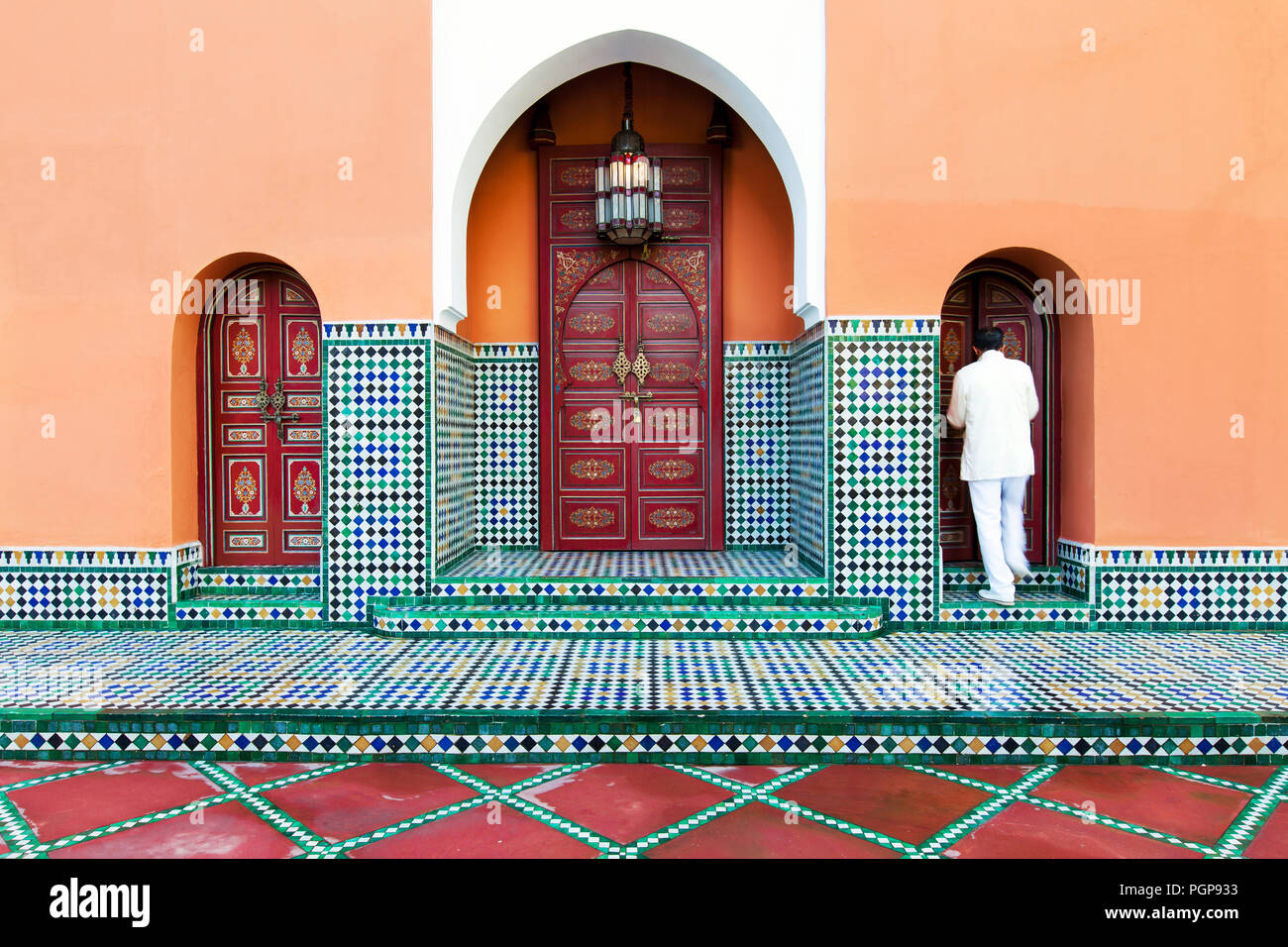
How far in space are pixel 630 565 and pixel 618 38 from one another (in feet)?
8.75

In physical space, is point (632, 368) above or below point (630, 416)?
above

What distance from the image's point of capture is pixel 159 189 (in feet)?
13.2

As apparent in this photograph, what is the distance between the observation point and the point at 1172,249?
393 cm

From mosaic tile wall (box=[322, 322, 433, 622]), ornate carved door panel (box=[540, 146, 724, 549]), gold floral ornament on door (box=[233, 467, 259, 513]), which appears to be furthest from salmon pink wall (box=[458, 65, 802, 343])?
gold floral ornament on door (box=[233, 467, 259, 513])

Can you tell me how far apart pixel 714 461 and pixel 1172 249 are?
8.25 feet

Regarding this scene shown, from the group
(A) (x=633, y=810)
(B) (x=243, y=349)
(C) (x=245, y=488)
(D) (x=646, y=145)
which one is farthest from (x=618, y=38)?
(A) (x=633, y=810)

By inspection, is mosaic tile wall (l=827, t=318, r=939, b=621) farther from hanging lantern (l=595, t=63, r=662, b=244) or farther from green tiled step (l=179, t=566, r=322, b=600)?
green tiled step (l=179, t=566, r=322, b=600)

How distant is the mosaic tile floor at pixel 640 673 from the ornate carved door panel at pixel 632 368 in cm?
127

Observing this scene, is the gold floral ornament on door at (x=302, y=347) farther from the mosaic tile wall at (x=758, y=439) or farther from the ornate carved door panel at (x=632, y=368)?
the mosaic tile wall at (x=758, y=439)

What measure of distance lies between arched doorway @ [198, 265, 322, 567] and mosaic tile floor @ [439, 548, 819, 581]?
0.94 metres

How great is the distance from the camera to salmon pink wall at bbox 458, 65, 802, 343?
4902 millimetres

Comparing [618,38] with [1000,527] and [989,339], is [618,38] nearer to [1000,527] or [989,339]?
[989,339]
